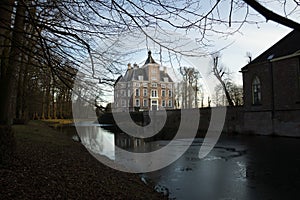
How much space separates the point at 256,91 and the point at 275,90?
2289 mm

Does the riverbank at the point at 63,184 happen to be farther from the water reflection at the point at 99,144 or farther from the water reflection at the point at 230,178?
the water reflection at the point at 99,144

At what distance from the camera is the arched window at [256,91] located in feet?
76.6

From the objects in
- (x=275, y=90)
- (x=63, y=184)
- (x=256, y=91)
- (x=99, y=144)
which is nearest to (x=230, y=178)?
(x=63, y=184)

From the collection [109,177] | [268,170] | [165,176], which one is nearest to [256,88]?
[268,170]

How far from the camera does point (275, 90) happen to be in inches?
846

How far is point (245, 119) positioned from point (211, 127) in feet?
15.7

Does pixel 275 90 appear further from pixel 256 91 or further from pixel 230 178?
pixel 230 178

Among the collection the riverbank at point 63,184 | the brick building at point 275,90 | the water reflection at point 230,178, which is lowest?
the water reflection at point 230,178

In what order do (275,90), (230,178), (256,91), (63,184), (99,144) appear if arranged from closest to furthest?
(63,184) < (230,178) < (99,144) < (275,90) < (256,91)

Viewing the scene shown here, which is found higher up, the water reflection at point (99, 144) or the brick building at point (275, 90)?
the brick building at point (275, 90)

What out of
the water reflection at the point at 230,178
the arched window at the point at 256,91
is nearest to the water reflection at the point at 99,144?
the water reflection at the point at 230,178

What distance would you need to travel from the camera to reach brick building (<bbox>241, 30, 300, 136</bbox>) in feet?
65.3

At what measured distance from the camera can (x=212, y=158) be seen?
1109 centimetres

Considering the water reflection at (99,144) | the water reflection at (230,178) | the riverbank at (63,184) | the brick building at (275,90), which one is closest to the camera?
the riverbank at (63,184)
